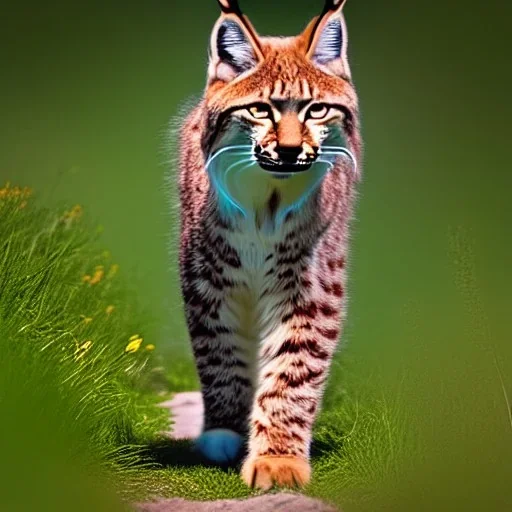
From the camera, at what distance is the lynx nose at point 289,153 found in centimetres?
428

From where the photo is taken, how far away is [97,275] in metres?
5.99

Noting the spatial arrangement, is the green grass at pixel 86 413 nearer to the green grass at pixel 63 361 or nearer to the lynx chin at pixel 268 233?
the green grass at pixel 63 361

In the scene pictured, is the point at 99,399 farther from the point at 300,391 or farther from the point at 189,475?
the point at 300,391

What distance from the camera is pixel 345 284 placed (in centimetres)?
500

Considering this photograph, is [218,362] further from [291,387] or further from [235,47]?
[235,47]

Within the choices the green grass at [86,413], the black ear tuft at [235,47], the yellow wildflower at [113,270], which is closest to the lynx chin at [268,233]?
the black ear tuft at [235,47]

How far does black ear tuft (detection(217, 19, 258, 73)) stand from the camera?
14.7 feet

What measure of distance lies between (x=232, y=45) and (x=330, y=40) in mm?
374

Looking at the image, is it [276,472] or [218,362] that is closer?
[276,472]

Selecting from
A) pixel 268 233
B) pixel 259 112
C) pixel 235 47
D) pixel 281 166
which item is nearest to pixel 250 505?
pixel 268 233

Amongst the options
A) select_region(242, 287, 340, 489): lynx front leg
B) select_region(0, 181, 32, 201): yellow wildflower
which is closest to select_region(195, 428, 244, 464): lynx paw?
select_region(242, 287, 340, 489): lynx front leg

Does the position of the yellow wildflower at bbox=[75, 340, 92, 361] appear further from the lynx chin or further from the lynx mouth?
the lynx mouth

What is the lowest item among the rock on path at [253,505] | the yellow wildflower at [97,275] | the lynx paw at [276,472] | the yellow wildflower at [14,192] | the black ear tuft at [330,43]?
the rock on path at [253,505]

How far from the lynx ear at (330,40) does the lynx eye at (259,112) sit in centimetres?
32
